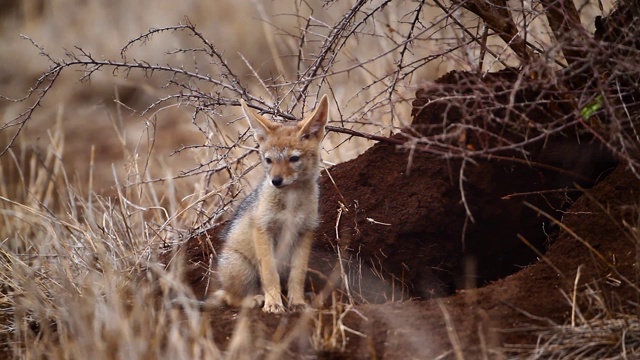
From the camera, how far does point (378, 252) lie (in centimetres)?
572

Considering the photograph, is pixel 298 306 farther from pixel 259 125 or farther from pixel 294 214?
pixel 259 125

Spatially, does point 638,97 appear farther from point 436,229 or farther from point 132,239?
point 132,239

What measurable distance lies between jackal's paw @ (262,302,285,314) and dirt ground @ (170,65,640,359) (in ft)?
0.53

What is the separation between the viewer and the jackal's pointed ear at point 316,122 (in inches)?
206

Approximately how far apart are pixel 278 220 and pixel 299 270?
1.19ft

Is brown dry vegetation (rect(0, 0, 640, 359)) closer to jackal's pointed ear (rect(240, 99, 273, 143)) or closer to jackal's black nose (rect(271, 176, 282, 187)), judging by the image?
jackal's pointed ear (rect(240, 99, 273, 143))

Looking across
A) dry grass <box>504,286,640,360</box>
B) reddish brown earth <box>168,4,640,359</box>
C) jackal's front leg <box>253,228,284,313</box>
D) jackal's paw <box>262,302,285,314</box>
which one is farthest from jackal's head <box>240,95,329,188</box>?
dry grass <box>504,286,640,360</box>

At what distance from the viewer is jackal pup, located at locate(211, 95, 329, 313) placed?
17.1 ft

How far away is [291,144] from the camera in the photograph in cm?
527

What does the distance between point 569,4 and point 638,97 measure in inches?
28.3

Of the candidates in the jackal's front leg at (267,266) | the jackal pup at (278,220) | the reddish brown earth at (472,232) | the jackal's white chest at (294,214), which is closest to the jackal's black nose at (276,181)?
the jackal pup at (278,220)

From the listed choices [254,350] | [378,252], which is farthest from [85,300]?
[378,252]

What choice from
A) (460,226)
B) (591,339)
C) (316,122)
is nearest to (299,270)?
(316,122)

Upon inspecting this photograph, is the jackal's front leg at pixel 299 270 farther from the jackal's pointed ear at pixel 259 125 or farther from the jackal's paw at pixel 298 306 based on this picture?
the jackal's pointed ear at pixel 259 125
